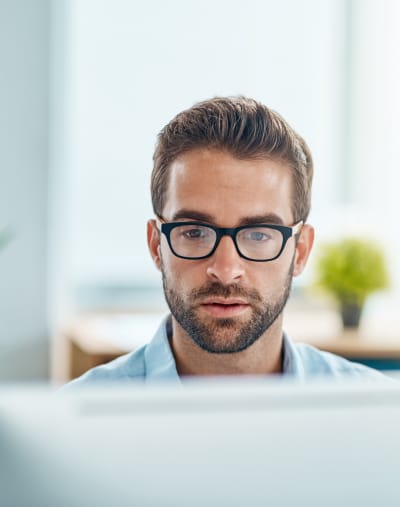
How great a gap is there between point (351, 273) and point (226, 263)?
0.45m

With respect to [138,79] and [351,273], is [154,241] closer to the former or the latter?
[138,79]

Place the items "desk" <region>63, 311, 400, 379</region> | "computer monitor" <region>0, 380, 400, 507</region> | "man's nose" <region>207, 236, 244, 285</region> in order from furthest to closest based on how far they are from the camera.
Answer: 1. "desk" <region>63, 311, 400, 379</region>
2. "man's nose" <region>207, 236, 244, 285</region>
3. "computer monitor" <region>0, 380, 400, 507</region>

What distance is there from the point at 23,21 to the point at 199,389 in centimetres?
42

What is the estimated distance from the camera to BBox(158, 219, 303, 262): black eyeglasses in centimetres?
46

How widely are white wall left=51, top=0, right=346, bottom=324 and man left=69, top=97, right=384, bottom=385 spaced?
0.08 metres

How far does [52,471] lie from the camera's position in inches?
10.5

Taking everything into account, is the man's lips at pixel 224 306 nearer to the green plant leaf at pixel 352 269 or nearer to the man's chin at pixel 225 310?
the man's chin at pixel 225 310

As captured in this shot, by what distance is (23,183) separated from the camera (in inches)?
26.0

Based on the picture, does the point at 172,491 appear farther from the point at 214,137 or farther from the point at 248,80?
the point at 248,80

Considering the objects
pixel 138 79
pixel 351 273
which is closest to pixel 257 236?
pixel 138 79

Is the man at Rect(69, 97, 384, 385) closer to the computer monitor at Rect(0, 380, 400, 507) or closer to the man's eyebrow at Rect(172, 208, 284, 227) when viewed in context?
the man's eyebrow at Rect(172, 208, 284, 227)

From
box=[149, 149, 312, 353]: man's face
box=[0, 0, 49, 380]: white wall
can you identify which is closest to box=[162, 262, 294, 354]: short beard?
box=[149, 149, 312, 353]: man's face

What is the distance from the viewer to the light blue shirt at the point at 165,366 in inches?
19.7

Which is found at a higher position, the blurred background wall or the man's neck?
the blurred background wall
